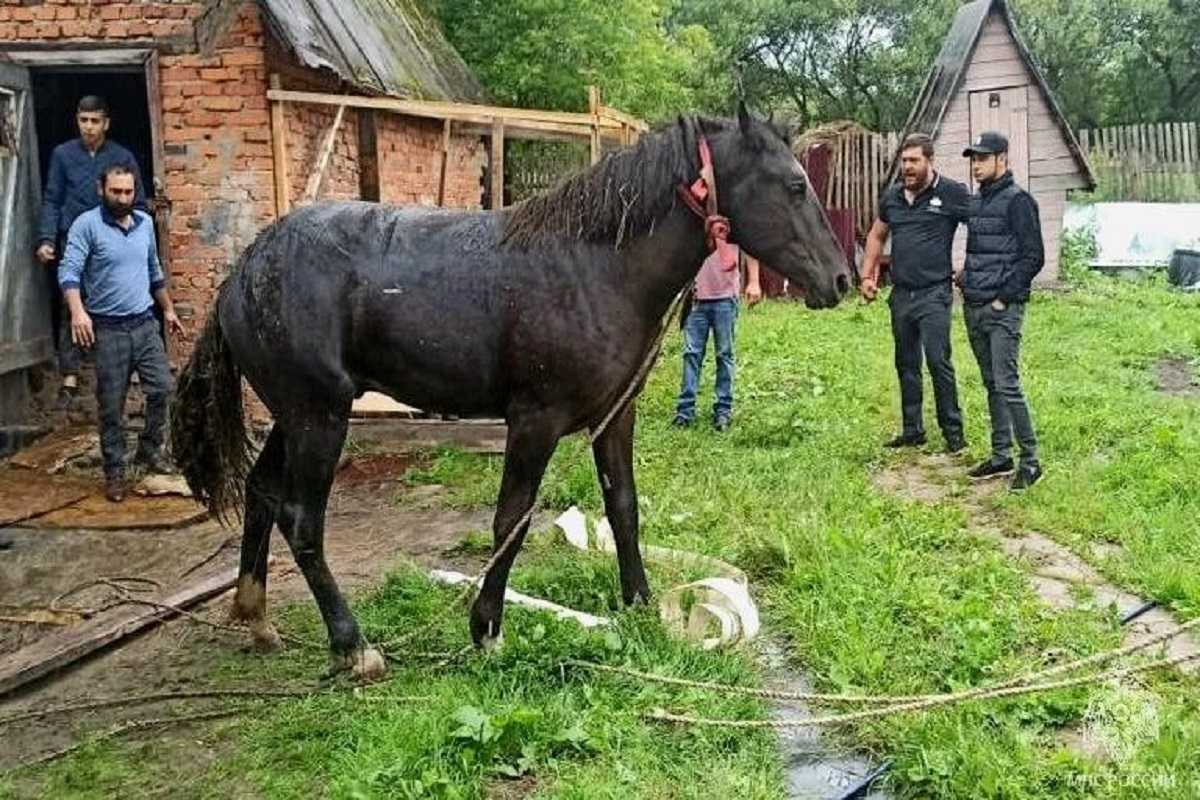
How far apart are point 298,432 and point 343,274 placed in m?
0.64

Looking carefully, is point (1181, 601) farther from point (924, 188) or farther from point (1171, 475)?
point (924, 188)

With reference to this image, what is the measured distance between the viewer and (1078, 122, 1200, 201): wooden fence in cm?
2067

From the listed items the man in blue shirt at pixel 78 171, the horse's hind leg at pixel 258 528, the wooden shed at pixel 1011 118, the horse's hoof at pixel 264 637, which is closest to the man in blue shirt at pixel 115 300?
the man in blue shirt at pixel 78 171

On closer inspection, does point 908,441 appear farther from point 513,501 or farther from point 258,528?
point 258,528

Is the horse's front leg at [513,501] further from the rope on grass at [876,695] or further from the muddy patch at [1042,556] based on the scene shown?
the muddy patch at [1042,556]

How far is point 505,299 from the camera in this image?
4.48m

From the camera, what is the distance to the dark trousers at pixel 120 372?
7363mm

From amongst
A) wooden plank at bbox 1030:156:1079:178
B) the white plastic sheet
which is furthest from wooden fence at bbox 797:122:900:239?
the white plastic sheet

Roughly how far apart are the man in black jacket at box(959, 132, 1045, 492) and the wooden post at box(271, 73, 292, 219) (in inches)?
179

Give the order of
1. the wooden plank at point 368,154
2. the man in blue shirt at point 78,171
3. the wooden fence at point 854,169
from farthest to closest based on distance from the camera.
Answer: the wooden fence at point 854,169
the wooden plank at point 368,154
the man in blue shirt at point 78,171

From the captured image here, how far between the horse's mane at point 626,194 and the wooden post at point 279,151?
13.5ft

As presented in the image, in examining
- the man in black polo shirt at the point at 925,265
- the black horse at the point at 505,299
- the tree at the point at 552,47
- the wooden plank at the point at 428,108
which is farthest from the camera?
the tree at the point at 552,47

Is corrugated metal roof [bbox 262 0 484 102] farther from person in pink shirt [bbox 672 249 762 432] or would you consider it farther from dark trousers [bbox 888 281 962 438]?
dark trousers [bbox 888 281 962 438]

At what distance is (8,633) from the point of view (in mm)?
5191
